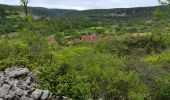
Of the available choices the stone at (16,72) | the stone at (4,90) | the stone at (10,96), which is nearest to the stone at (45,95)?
the stone at (10,96)

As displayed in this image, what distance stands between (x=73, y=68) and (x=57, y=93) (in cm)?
285

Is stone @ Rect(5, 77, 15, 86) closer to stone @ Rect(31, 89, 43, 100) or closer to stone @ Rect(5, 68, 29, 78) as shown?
stone @ Rect(5, 68, 29, 78)

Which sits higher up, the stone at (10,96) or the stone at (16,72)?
the stone at (16,72)

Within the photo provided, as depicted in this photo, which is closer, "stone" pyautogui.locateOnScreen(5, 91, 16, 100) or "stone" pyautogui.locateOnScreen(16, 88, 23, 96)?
"stone" pyautogui.locateOnScreen(5, 91, 16, 100)

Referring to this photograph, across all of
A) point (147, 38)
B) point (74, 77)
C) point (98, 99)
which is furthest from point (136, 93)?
point (147, 38)

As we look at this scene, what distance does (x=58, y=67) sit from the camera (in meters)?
24.9

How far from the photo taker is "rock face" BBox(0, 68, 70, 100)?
2200 cm

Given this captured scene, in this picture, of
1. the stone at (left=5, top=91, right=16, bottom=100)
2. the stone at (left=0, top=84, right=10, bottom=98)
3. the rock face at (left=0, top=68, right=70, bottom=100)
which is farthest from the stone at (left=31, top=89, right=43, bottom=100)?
the stone at (left=0, top=84, right=10, bottom=98)

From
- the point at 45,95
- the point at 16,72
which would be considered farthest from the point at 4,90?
the point at 45,95

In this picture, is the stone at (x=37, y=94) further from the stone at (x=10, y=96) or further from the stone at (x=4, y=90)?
the stone at (x=4, y=90)

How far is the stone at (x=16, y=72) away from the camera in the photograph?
2410 cm

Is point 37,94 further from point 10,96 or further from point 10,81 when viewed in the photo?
point 10,81

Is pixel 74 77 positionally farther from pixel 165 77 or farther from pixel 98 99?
pixel 165 77

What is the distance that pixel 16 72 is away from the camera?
2434cm
